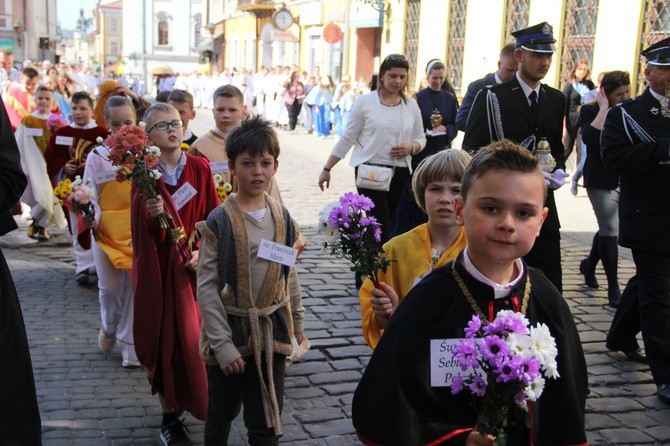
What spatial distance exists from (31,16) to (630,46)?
62433 millimetres

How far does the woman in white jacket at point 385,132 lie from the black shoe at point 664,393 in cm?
285

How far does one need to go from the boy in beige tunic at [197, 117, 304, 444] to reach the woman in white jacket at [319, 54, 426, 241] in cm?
340

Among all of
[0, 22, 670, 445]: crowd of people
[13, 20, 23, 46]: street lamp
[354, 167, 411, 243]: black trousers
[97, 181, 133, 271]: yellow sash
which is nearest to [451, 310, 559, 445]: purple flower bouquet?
[0, 22, 670, 445]: crowd of people

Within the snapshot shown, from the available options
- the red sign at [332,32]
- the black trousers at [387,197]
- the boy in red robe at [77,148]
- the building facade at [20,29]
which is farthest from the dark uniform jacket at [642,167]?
the building facade at [20,29]

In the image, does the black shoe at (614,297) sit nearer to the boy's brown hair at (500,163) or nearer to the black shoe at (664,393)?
the black shoe at (664,393)

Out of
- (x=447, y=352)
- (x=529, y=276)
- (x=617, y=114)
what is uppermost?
(x=617, y=114)

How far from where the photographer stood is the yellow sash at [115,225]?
590 centimetres

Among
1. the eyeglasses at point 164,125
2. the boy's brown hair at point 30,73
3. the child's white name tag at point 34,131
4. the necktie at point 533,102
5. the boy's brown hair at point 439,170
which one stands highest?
the necktie at point 533,102

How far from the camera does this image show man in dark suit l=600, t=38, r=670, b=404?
5262 mm

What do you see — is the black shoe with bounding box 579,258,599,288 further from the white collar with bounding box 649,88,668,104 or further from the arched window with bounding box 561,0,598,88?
the arched window with bounding box 561,0,598,88

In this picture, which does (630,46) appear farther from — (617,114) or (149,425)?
(149,425)

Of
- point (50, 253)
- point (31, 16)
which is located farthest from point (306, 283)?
point (31, 16)

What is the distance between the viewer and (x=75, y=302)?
24.9 ft

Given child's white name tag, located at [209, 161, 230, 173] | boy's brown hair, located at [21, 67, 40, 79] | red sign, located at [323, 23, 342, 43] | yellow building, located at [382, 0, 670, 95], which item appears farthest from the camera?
red sign, located at [323, 23, 342, 43]
